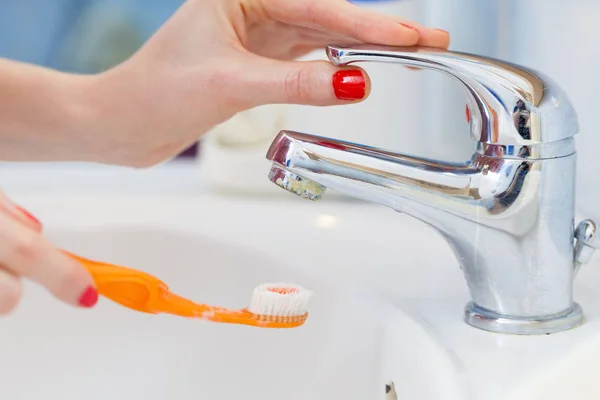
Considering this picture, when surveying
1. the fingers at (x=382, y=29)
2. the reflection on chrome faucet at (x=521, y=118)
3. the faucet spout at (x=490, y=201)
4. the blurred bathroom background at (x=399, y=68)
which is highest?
the blurred bathroom background at (x=399, y=68)

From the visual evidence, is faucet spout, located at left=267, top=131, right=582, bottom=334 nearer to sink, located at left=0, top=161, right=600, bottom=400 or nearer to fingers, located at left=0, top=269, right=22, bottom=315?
sink, located at left=0, top=161, right=600, bottom=400

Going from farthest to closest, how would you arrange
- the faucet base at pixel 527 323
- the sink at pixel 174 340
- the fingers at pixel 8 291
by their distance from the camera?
1. the sink at pixel 174 340
2. the faucet base at pixel 527 323
3. the fingers at pixel 8 291

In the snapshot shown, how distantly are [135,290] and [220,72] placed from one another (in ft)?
0.47

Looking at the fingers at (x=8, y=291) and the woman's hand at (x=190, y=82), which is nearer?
the fingers at (x=8, y=291)

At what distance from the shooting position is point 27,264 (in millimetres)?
333

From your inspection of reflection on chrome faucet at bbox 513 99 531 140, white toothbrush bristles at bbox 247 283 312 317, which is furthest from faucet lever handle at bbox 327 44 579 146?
white toothbrush bristles at bbox 247 283 312 317

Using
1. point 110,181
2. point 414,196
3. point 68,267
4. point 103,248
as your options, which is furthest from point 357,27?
point 110,181

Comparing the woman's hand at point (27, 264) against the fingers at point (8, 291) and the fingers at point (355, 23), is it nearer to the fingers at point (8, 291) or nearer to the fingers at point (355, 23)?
the fingers at point (8, 291)

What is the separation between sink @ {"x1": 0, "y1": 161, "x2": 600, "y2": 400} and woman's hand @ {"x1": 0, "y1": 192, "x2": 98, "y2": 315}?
6.4 inches

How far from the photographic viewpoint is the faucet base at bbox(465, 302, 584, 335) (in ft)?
1.40

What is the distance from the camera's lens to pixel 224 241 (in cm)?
63

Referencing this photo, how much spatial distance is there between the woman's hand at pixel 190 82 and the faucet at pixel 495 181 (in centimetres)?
3

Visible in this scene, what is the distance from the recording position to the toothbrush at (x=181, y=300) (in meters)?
0.39

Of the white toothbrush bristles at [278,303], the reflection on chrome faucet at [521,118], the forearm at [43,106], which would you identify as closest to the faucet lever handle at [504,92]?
the reflection on chrome faucet at [521,118]
